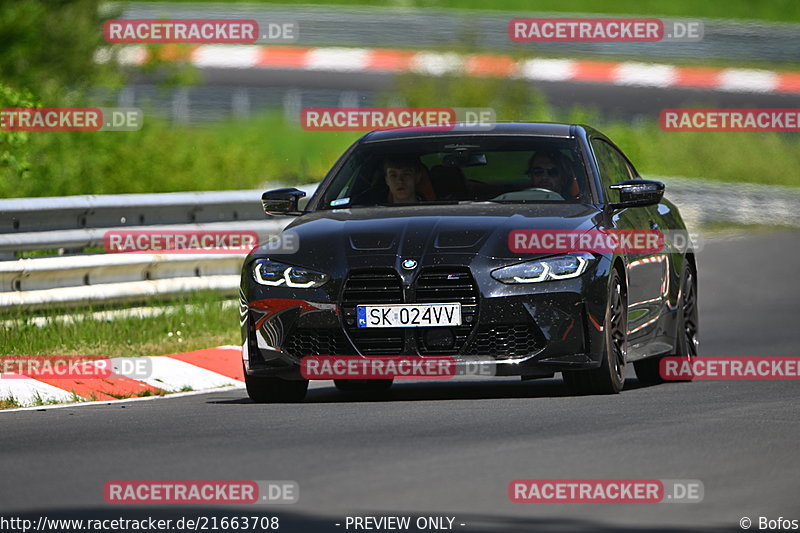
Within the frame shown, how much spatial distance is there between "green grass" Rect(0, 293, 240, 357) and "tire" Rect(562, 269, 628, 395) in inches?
143

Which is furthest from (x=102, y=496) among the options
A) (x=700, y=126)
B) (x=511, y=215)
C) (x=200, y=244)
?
(x=700, y=126)

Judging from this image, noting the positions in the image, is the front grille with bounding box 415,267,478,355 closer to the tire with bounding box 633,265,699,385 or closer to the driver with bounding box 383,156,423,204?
the driver with bounding box 383,156,423,204

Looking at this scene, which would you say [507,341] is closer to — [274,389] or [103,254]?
[274,389]

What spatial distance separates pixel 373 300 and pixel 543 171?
176 centimetres

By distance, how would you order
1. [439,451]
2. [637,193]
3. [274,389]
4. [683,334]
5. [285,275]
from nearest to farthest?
[439,451] → [285,275] → [274,389] → [637,193] → [683,334]

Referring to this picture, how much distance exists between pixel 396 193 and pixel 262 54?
1263 inches

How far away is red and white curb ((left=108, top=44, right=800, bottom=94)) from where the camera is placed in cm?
3938

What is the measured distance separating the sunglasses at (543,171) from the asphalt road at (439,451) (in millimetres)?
1282

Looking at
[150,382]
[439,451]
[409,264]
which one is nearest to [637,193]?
[409,264]

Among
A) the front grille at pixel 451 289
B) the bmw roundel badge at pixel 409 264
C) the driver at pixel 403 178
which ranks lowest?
the front grille at pixel 451 289

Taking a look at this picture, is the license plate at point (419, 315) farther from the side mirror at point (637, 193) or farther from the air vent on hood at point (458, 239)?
the side mirror at point (637, 193)

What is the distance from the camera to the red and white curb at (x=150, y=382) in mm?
10984

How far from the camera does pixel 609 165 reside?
463 inches

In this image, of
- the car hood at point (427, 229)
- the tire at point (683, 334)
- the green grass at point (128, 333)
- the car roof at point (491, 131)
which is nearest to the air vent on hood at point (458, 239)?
the car hood at point (427, 229)
